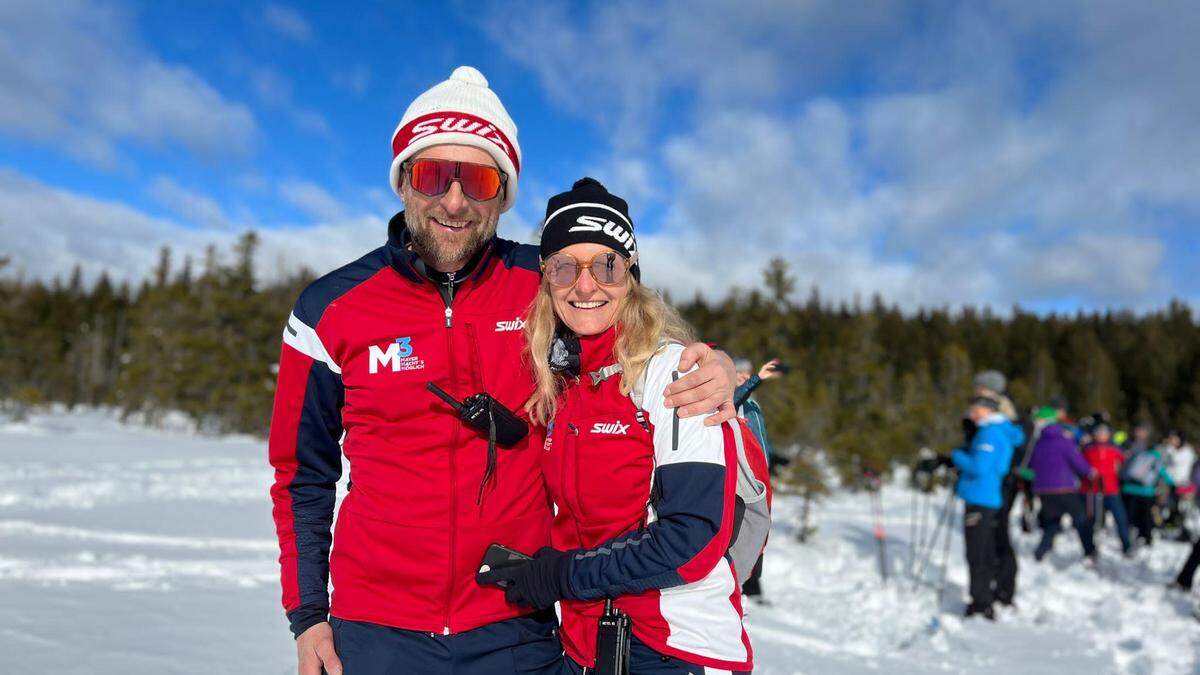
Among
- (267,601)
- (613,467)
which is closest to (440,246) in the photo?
(613,467)

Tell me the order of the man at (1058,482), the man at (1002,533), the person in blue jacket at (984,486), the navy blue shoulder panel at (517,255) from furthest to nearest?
the man at (1058,482)
the man at (1002,533)
the person in blue jacket at (984,486)
the navy blue shoulder panel at (517,255)

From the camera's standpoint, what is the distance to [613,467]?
1980 mm

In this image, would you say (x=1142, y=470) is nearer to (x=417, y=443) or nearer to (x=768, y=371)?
(x=768, y=371)

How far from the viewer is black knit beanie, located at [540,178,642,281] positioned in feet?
7.15

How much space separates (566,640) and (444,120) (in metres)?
1.63

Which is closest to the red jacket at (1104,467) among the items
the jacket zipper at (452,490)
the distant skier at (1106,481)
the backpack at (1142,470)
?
the distant skier at (1106,481)

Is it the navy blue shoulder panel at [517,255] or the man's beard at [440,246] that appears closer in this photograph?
the man's beard at [440,246]

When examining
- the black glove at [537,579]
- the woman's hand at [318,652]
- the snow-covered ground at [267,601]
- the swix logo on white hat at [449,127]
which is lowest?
the snow-covered ground at [267,601]

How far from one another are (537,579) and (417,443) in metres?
0.53

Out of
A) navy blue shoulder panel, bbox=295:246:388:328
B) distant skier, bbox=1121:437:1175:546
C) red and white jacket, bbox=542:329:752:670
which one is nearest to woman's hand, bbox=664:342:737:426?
red and white jacket, bbox=542:329:752:670

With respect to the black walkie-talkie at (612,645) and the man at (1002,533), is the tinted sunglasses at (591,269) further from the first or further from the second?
the man at (1002,533)

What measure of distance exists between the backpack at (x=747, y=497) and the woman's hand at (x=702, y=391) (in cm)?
10

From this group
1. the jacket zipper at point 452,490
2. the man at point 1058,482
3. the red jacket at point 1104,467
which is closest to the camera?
the jacket zipper at point 452,490

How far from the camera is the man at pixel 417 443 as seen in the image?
211 centimetres
